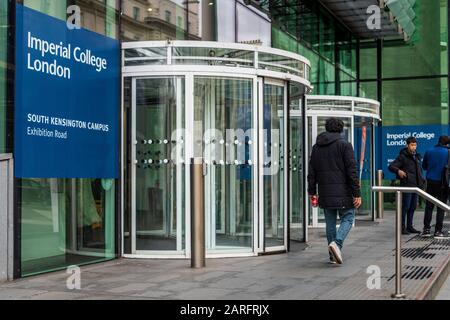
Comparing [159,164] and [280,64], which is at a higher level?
[280,64]

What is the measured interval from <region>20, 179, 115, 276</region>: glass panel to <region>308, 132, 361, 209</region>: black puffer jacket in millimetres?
2690

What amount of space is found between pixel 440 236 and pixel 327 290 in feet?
16.0

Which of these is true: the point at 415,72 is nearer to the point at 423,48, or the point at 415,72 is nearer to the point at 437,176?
the point at 423,48

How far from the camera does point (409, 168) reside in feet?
34.7

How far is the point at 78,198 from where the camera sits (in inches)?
297

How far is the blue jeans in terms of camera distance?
24.2 ft

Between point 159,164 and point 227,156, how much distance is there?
908 mm

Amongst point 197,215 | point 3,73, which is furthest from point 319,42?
point 3,73

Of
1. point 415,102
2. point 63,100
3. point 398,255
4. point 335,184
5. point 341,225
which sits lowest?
point 398,255
